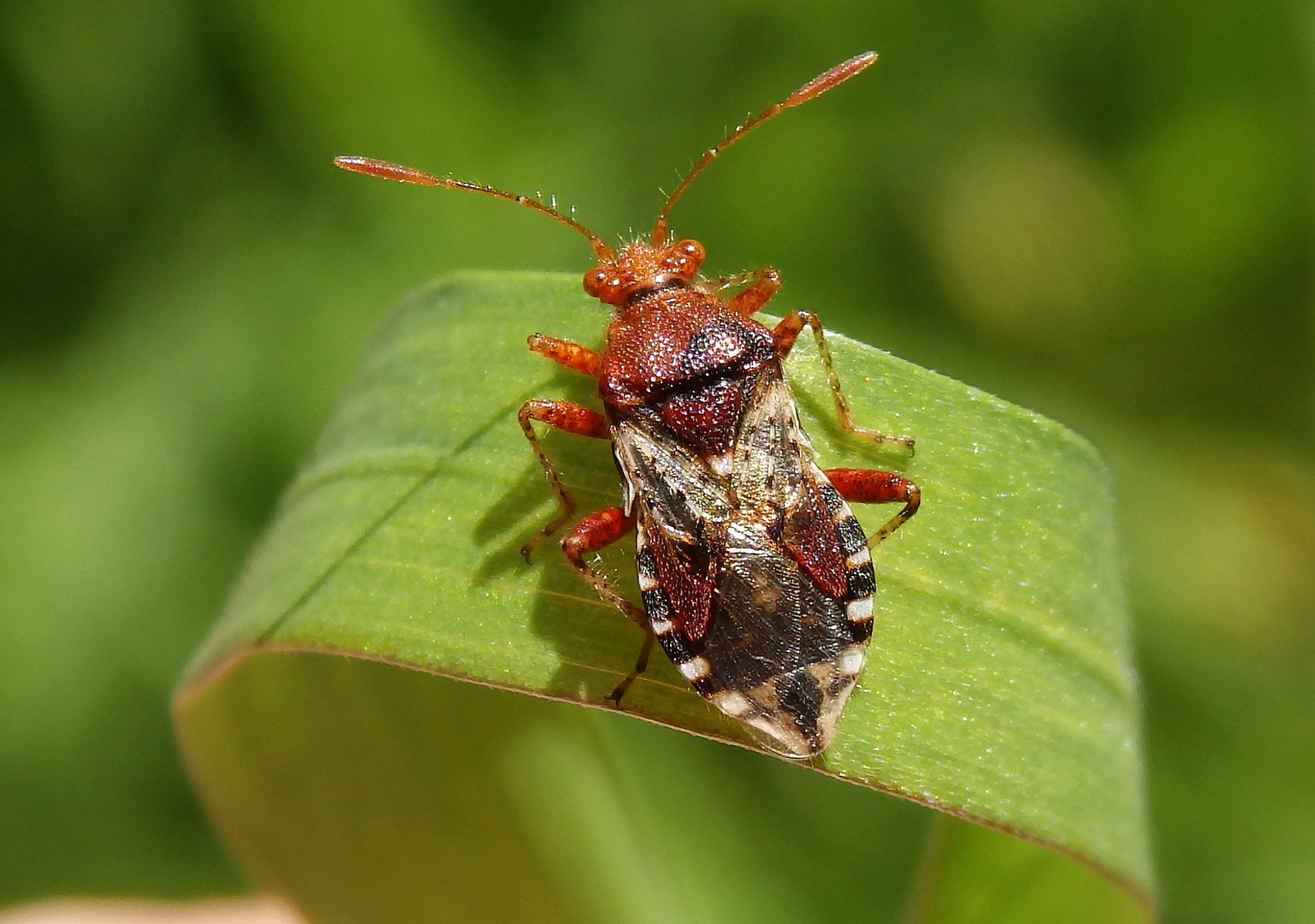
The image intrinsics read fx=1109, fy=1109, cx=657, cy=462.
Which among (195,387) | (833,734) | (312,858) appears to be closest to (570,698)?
(833,734)

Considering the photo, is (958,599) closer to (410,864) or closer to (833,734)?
(833,734)

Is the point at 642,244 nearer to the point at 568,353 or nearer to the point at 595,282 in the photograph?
the point at 595,282

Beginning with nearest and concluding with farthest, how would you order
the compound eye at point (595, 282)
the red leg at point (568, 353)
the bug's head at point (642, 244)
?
the red leg at point (568, 353)
the compound eye at point (595, 282)
the bug's head at point (642, 244)

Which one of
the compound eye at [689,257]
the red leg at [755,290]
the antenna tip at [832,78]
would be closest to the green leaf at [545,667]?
the red leg at [755,290]

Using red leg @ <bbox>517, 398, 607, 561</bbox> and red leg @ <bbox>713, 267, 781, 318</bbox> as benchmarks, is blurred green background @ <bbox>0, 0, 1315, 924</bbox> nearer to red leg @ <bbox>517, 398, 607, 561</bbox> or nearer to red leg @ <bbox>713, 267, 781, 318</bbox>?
red leg @ <bbox>713, 267, 781, 318</bbox>

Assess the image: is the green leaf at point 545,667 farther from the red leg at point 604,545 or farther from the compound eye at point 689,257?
the compound eye at point 689,257

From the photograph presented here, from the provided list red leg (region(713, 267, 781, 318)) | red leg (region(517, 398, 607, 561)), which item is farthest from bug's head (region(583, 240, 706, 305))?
red leg (region(517, 398, 607, 561))
